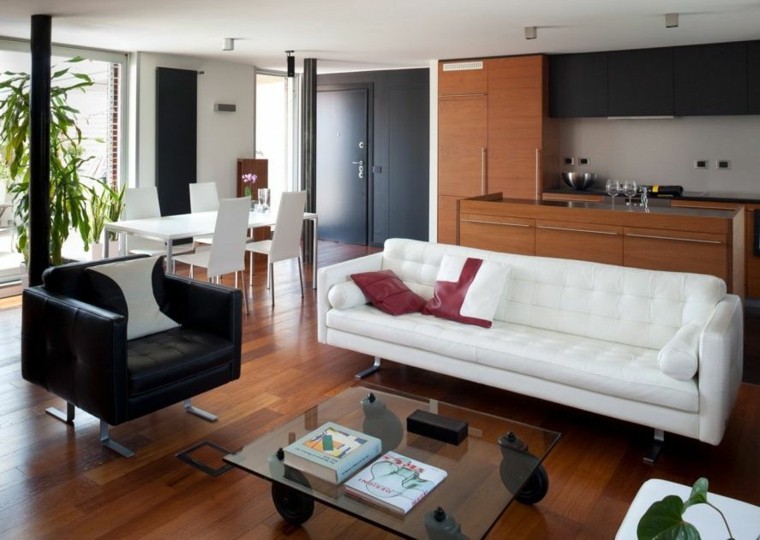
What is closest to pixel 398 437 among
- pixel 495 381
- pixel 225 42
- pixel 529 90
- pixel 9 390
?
pixel 495 381

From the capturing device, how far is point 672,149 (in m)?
6.95

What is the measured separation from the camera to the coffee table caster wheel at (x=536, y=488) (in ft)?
8.90

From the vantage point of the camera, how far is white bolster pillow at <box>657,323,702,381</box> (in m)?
2.97

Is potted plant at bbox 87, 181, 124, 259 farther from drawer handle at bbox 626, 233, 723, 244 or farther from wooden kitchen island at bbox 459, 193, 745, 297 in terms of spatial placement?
drawer handle at bbox 626, 233, 723, 244

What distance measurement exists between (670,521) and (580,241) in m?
3.78

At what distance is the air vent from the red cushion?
3878mm

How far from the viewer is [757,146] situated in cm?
648

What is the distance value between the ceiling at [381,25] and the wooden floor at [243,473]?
2462 millimetres

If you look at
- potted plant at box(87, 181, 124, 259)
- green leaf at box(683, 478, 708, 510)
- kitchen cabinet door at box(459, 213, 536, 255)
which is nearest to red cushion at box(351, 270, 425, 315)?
kitchen cabinet door at box(459, 213, 536, 255)

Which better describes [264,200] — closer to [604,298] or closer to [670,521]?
[604,298]

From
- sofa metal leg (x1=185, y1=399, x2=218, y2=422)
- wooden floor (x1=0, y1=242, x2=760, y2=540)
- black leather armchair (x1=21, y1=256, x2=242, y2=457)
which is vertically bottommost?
wooden floor (x1=0, y1=242, x2=760, y2=540)

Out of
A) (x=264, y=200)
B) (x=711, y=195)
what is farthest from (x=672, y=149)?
(x=264, y=200)

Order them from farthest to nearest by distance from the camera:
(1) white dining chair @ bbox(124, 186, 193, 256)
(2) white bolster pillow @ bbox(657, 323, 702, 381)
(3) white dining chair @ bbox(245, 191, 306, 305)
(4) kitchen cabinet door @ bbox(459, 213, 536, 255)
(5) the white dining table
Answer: (1) white dining chair @ bbox(124, 186, 193, 256) → (3) white dining chair @ bbox(245, 191, 306, 305) → (5) the white dining table → (4) kitchen cabinet door @ bbox(459, 213, 536, 255) → (2) white bolster pillow @ bbox(657, 323, 702, 381)

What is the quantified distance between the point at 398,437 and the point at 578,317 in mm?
1561
